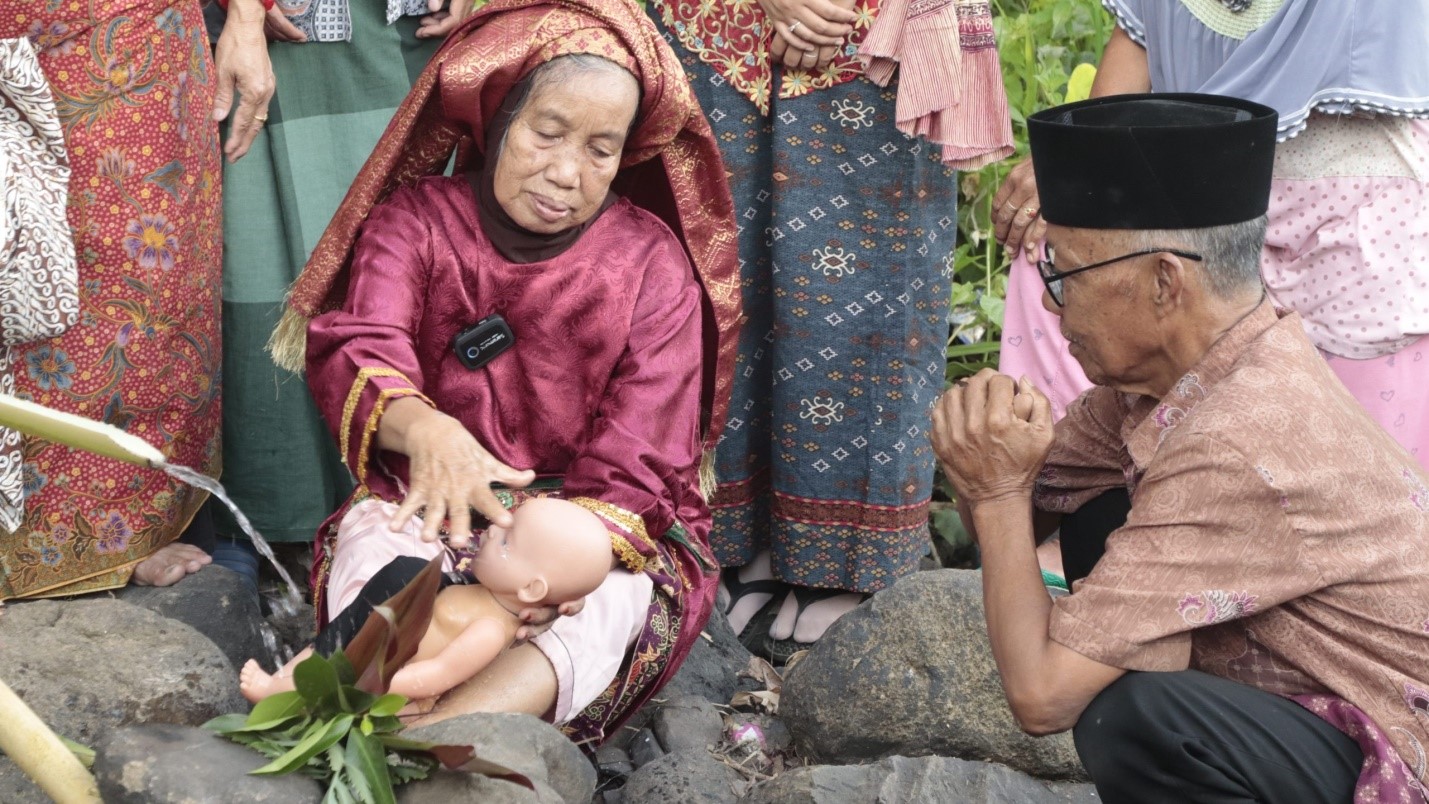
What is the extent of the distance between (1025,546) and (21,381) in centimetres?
223

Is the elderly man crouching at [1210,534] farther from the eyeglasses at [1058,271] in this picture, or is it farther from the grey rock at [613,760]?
the grey rock at [613,760]

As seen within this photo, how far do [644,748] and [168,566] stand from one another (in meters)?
1.25

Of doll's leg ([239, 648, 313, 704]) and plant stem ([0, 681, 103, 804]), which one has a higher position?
plant stem ([0, 681, 103, 804])

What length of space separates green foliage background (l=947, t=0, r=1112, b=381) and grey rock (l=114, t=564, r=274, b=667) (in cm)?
269

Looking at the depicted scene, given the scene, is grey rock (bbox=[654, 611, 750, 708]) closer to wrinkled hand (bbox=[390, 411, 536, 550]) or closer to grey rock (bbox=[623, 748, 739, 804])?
grey rock (bbox=[623, 748, 739, 804])

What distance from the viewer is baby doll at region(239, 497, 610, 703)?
2.92 metres

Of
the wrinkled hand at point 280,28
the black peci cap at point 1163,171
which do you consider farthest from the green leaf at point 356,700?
the wrinkled hand at point 280,28

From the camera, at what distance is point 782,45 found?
3.89 meters

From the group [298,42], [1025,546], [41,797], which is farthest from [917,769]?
[298,42]

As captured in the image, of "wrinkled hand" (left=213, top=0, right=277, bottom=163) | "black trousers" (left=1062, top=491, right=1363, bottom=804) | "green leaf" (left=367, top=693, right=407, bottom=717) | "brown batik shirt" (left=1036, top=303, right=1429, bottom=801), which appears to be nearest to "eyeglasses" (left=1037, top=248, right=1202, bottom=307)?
"brown batik shirt" (left=1036, top=303, right=1429, bottom=801)

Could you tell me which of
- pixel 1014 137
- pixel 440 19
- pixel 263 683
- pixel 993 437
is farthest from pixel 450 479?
pixel 1014 137

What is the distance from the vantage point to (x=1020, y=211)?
380cm

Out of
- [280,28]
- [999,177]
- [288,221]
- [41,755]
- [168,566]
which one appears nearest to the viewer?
[41,755]

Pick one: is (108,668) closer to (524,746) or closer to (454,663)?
(454,663)
